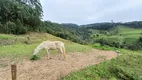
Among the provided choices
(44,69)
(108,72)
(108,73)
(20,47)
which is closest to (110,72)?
(108,72)

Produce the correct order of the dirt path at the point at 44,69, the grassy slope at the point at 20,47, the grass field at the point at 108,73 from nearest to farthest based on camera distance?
the dirt path at the point at 44,69, the grass field at the point at 108,73, the grassy slope at the point at 20,47

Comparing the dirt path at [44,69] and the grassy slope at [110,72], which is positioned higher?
the dirt path at [44,69]

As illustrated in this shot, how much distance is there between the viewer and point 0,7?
35.7 m

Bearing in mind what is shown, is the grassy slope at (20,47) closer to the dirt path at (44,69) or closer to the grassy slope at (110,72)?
the dirt path at (44,69)

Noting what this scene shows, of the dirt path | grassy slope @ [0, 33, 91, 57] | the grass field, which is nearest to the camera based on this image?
the dirt path

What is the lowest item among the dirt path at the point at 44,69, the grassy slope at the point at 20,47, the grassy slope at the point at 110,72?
the grassy slope at the point at 110,72

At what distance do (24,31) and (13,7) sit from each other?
563 cm

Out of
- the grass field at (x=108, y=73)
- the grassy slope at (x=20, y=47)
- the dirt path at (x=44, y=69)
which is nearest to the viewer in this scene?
the dirt path at (x=44, y=69)

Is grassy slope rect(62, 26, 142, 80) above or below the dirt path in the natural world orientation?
below

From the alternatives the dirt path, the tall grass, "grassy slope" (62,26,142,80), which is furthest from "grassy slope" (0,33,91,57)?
the tall grass

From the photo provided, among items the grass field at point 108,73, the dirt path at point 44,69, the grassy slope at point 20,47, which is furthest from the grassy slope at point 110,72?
the grassy slope at point 20,47

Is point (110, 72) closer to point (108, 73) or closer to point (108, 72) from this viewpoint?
point (108, 72)

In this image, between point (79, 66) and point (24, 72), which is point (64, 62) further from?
point (24, 72)

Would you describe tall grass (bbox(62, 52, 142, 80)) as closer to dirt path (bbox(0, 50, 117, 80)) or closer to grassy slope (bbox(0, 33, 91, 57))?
dirt path (bbox(0, 50, 117, 80))
